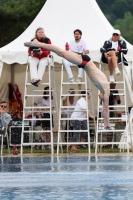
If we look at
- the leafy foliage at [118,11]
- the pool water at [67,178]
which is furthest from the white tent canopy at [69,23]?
the leafy foliage at [118,11]

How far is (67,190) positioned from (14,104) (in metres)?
16.8

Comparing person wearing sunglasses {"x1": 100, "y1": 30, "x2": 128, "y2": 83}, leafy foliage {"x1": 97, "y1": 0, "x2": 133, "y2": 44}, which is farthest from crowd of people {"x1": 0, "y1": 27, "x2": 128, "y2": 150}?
leafy foliage {"x1": 97, "y1": 0, "x2": 133, "y2": 44}

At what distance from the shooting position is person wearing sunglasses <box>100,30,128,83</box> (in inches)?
861

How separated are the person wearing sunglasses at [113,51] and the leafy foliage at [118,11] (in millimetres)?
116370

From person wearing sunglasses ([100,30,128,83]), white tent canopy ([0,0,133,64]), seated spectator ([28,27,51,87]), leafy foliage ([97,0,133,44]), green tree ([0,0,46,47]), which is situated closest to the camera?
person wearing sunglasses ([100,30,128,83])

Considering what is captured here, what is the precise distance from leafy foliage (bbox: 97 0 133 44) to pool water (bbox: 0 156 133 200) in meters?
121

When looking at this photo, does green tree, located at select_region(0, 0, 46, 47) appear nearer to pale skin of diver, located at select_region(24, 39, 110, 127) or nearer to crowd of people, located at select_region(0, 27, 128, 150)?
crowd of people, located at select_region(0, 27, 128, 150)

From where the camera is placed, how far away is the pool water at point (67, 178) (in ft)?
38.1

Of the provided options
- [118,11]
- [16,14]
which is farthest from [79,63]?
[118,11]

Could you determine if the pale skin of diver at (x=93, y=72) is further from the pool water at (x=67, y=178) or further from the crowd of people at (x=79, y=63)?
the pool water at (x=67, y=178)

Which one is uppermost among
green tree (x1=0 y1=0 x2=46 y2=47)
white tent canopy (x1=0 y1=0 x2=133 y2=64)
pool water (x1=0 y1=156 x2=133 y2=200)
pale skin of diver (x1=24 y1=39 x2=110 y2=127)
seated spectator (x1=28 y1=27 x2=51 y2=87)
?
green tree (x1=0 y1=0 x2=46 y2=47)

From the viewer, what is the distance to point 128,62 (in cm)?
2453

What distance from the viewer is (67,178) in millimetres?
14352

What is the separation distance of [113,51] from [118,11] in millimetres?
126535
